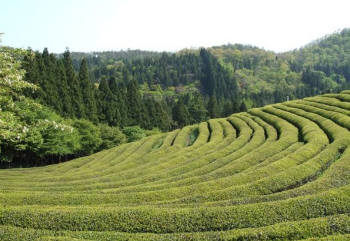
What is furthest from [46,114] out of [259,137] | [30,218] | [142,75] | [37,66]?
[142,75]

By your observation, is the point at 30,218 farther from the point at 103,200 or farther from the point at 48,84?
the point at 48,84

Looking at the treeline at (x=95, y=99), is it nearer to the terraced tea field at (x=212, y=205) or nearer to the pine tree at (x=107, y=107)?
the pine tree at (x=107, y=107)

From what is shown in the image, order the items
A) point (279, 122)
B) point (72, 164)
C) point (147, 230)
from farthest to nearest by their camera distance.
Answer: point (72, 164) → point (279, 122) → point (147, 230)

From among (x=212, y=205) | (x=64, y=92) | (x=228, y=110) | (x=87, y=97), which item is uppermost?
(x=64, y=92)

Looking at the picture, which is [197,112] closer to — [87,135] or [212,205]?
[87,135]

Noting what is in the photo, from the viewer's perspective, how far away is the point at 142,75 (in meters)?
188

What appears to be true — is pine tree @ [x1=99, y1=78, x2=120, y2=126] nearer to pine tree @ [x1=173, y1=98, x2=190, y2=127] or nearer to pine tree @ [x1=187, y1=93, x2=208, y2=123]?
pine tree @ [x1=173, y1=98, x2=190, y2=127]

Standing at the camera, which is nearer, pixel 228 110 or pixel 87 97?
pixel 87 97

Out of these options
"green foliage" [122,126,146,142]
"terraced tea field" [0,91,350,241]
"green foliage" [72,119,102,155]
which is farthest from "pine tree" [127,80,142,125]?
"terraced tea field" [0,91,350,241]

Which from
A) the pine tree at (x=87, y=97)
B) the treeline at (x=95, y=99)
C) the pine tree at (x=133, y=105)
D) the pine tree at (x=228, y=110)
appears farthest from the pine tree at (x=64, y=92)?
the pine tree at (x=228, y=110)

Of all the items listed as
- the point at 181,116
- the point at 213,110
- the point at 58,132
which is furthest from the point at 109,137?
the point at 213,110

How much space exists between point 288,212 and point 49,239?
→ 9058 millimetres

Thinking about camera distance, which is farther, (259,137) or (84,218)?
(259,137)

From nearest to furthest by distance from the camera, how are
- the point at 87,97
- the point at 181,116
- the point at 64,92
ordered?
the point at 64,92 < the point at 87,97 < the point at 181,116
